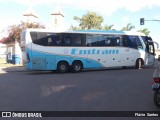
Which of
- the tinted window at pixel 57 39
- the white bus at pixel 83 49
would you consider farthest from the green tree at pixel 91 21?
the tinted window at pixel 57 39

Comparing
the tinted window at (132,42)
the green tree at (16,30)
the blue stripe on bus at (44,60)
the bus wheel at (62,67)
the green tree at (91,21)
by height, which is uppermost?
the green tree at (91,21)

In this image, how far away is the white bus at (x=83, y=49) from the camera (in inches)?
883

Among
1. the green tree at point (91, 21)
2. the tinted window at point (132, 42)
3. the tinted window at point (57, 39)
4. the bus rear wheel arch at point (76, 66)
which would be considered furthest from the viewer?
the green tree at point (91, 21)

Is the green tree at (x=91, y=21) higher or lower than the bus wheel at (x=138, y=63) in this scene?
higher

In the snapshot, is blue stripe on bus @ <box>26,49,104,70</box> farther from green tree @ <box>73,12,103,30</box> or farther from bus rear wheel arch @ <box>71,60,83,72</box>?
green tree @ <box>73,12,103,30</box>

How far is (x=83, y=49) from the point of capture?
24344 millimetres

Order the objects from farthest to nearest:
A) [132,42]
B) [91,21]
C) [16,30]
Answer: [91,21]
[16,30]
[132,42]

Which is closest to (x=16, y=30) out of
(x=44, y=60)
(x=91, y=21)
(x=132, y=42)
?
(x=91, y=21)

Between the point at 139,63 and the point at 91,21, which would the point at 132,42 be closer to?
the point at 139,63

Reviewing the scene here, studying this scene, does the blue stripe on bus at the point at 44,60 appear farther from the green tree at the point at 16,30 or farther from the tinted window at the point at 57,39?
the green tree at the point at 16,30

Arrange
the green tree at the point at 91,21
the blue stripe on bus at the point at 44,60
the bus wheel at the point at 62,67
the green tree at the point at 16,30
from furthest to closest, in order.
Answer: the green tree at the point at 91,21 < the green tree at the point at 16,30 < the bus wheel at the point at 62,67 < the blue stripe on bus at the point at 44,60

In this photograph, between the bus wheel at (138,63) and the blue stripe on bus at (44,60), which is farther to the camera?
the bus wheel at (138,63)

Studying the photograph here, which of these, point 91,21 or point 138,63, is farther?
point 91,21

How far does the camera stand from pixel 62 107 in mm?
8977
